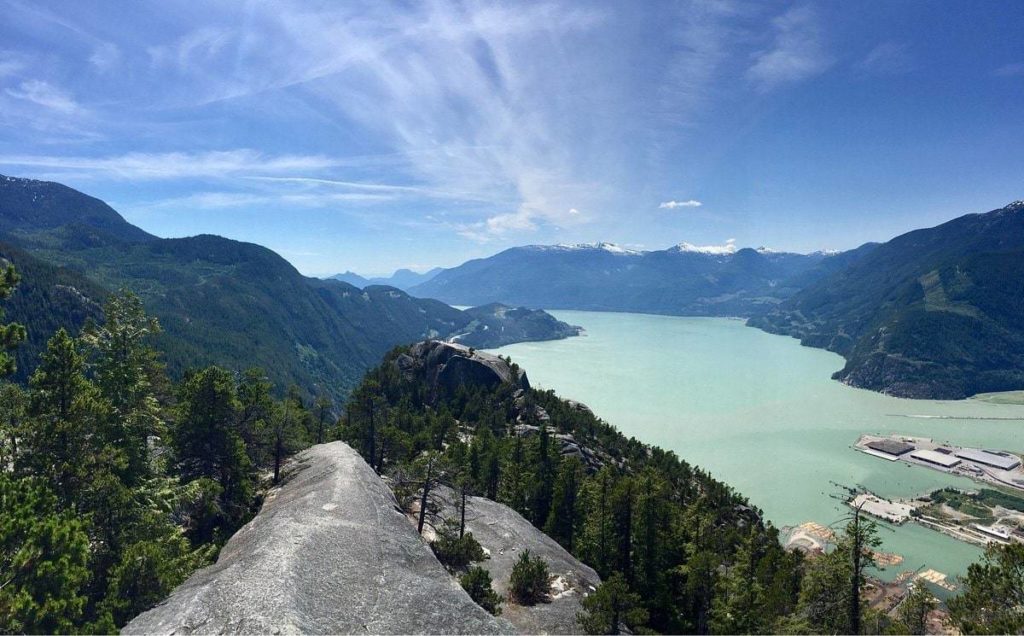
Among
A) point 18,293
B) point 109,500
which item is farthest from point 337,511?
point 18,293

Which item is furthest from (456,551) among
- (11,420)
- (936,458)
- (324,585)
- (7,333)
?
(936,458)

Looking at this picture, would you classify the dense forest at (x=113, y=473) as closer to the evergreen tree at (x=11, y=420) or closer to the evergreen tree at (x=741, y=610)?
the evergreen tree at (x=11, y=420)

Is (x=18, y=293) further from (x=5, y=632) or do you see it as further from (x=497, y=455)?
(x=5, y=632)

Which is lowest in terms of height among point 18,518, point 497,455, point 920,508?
point 920,508

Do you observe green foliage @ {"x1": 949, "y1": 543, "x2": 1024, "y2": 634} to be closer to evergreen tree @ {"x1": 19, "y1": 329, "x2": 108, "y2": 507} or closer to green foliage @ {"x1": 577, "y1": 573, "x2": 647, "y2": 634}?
green foliage @ {"x1": 577, "y1": 573, "x2": 647, "y2": 634}

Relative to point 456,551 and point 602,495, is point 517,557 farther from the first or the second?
point 602,495

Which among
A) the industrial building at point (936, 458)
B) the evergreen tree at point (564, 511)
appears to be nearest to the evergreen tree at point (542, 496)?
the evergreen tree at point (564, 511)

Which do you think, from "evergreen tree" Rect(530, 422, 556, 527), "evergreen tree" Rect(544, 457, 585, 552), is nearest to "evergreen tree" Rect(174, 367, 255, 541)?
"evergreen tree" Rect(544, 457, 585, 552)
